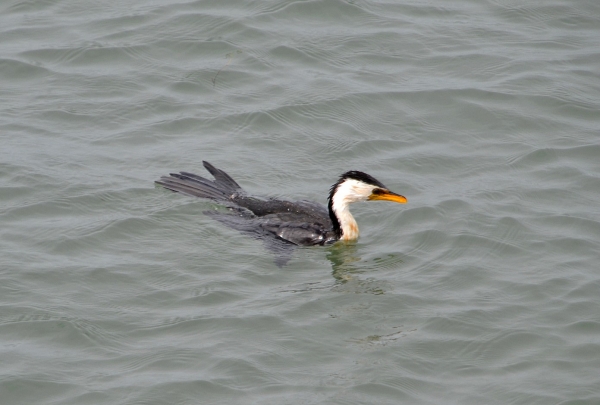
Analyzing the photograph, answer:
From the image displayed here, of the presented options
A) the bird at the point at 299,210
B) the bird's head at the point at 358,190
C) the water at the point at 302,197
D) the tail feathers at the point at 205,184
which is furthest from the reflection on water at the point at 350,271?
the tail feathers at the point at 205,184

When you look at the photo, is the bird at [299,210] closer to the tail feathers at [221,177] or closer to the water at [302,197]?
the tail feathers at [221,177]

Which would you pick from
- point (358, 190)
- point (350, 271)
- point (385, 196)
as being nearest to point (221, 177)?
point (358, 190)

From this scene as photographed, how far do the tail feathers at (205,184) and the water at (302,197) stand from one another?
0.16 meters

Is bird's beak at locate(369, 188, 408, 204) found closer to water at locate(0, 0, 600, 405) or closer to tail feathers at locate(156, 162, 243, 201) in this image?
water at locate(0, 0, 600, 405)

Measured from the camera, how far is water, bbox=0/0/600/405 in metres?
8.20

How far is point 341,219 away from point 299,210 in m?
0.48

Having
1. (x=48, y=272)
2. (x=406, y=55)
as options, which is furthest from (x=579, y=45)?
(x=48, y=272)

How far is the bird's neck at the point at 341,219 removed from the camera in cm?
1061

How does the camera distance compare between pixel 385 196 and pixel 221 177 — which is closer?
pixel 385 196

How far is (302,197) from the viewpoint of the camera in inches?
444

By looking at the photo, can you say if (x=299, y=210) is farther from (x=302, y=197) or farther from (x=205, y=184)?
(x=205, y=184)

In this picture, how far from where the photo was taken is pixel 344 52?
1403 cm

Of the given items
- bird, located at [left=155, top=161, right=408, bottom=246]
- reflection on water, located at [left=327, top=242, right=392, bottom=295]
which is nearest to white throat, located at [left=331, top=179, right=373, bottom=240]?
bird, located at [left=155, top=161, right=408, bottom=246]

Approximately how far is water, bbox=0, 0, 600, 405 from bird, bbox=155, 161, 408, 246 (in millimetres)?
197
